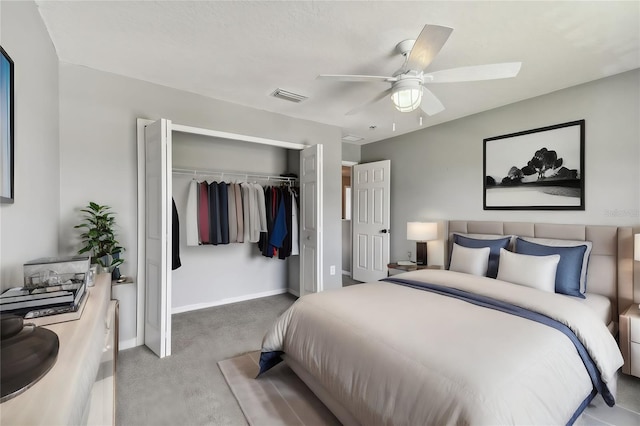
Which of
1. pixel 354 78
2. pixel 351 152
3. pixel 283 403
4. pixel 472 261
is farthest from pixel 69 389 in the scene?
pixel 351 152

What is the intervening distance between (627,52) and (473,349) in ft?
8.66

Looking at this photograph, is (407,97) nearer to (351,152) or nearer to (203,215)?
(203,215)

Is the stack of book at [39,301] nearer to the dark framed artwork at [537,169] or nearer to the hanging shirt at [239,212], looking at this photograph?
the hanging shirt at [239,212]

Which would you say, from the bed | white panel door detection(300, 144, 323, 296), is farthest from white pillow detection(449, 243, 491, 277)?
white panel door detection(300, 144, 323, 296)

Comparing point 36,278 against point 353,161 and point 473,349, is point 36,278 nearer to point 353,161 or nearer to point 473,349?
point 473,349

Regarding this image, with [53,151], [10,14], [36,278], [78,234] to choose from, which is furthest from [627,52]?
[78,234]

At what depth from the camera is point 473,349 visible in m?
1.35

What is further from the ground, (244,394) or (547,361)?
(547,361)

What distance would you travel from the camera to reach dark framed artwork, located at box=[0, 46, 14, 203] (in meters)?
1.20

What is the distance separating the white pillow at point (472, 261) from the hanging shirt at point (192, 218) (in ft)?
9.61

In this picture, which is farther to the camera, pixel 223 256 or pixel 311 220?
pixel 223 256

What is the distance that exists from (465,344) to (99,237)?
2.79 meters

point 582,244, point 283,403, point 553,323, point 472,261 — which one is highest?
point 582,244

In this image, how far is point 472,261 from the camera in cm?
298
